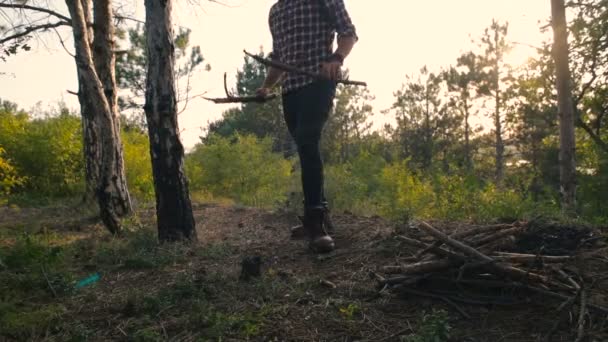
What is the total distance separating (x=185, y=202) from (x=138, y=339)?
90.5 inches

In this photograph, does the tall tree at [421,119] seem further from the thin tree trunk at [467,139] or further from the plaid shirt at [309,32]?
the plaid shirt at [309,32]

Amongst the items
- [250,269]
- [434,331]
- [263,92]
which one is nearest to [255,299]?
[250,269]

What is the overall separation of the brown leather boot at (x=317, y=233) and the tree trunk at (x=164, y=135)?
1.40 meters

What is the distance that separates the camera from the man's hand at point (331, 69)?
10.7 ft

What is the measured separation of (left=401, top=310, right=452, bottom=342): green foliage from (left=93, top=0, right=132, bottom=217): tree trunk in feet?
14.6

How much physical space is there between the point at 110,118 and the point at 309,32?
3.42 meters

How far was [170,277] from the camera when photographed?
311 centimetres

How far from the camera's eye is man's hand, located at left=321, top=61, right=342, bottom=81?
10.7 ft

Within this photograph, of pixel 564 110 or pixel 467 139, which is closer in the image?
pixel 564 110

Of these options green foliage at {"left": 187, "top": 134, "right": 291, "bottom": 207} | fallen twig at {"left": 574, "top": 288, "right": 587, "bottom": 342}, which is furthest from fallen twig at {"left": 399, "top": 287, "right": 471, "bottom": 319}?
green foliage at {"left": 187, "top": 134, "right": 291, "bottom": 207}

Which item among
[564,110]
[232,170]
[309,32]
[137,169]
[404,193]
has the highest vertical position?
[309,32]

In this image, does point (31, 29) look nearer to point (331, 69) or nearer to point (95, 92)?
point (95, 92)

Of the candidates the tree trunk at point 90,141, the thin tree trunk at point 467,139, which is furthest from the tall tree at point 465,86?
the tree trunk at point 90,141

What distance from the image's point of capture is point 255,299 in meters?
2.49
